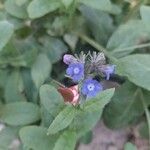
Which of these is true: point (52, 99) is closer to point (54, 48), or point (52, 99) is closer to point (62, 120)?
point (62, 120)

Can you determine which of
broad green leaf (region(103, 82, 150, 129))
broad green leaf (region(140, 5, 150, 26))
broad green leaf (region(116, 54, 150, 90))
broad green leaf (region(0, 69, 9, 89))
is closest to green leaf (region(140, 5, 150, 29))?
broad green leaf (region(140, 5, 150, 26))

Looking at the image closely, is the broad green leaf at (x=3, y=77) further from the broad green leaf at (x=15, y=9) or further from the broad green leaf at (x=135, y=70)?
the broad green leaf at (x=135, y=70)

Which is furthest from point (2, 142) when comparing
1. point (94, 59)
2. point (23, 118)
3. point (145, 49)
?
point (145, 49)

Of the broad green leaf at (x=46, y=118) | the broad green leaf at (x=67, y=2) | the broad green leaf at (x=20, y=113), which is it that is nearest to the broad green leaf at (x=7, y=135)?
the broad green leaf at (x=20, y=113)

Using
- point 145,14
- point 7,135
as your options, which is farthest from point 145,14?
point 7,135

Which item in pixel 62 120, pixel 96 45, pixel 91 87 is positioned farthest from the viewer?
pixel 96 45
